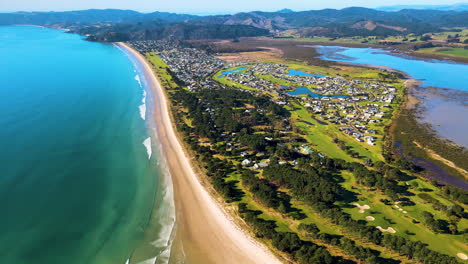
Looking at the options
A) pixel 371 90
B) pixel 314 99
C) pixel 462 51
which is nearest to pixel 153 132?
pixel 314 99

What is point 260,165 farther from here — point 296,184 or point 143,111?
point 143,111

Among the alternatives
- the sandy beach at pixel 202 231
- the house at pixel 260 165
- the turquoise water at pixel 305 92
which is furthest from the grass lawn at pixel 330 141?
the sandy beach at pixel 202 231

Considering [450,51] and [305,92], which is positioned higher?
[450,51]

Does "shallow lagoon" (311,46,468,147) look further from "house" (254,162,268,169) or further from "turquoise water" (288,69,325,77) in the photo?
"house" (254,162,268,169)

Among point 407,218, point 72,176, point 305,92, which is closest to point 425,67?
point 305,92

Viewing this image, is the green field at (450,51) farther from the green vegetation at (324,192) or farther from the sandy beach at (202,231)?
the sandy beach at (202,231)

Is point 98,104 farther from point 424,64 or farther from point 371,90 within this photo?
point 424,64

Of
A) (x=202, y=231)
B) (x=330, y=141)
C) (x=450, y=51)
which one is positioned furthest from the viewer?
(x=450, y=51)
